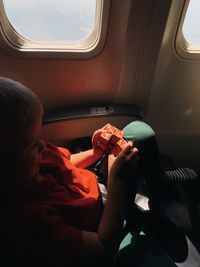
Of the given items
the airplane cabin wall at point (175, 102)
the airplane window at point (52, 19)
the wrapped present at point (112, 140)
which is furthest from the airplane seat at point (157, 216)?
the airplane window at point (52, 19)

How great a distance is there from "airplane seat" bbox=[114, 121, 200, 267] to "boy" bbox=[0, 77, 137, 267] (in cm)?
12

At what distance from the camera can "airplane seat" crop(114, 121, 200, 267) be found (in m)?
0.86

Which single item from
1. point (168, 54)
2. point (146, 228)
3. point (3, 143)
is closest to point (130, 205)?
point (146, 228)

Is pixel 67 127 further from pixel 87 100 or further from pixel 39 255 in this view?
pixel 39 255

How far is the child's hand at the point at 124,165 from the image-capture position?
0.83 m

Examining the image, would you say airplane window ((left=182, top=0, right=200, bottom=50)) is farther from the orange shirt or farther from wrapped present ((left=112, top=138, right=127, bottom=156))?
the orange shirt

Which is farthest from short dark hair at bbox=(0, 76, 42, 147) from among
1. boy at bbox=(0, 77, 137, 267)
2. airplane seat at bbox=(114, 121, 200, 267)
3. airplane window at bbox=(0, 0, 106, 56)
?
airplane window at bbox=(0, 0, 106, 56)

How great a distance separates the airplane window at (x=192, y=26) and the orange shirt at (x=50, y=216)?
0.79 metres

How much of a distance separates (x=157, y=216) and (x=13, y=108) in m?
0.68

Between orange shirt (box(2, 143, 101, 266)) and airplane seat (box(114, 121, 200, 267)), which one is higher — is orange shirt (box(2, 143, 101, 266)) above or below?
above

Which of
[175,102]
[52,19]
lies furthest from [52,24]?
[175,102]

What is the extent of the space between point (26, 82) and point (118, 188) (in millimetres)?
697

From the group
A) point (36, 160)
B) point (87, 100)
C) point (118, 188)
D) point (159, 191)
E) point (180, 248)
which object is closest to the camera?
point (36, 160)

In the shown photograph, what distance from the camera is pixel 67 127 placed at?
129 centimetres
